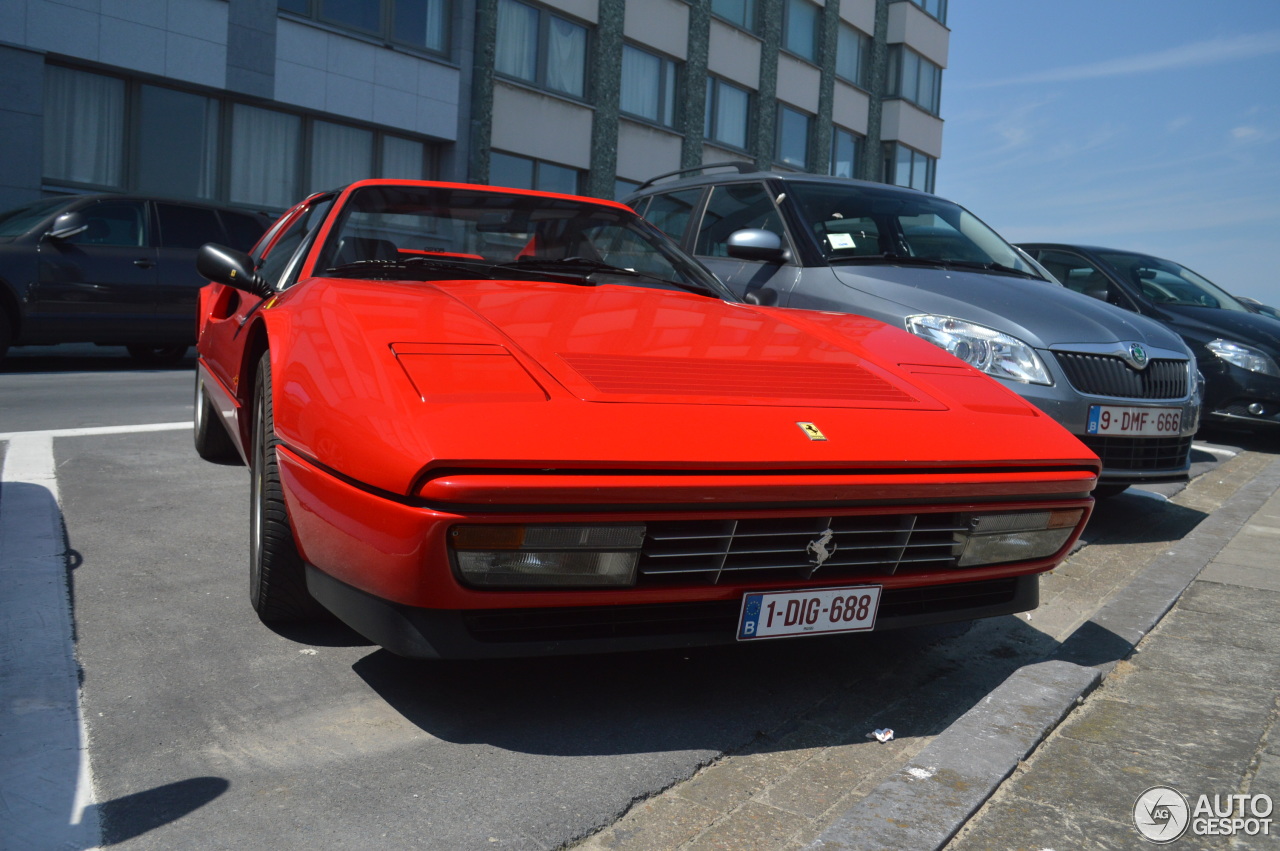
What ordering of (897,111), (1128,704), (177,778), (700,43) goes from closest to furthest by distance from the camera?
(177,778) → (1128,704) → (700,43) → (897,111)

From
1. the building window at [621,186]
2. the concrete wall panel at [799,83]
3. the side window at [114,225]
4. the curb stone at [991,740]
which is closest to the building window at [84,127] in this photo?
the side window at [114,225]

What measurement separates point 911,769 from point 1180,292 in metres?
7.87

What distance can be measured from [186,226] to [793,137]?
63.6ft

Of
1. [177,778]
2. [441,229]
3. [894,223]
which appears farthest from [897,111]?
[177,778]

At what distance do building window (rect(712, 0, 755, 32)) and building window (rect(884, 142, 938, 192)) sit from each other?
300 inches

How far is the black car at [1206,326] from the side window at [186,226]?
24.2ft

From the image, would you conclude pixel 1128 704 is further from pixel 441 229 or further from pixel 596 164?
pixel 596 164

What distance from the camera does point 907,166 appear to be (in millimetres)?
31969

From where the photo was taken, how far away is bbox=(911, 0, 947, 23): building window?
31944 millimetres

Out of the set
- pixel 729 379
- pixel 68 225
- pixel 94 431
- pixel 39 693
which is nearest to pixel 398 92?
pixel 68 225

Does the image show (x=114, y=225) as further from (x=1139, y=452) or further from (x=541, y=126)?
(x=541, y=126)

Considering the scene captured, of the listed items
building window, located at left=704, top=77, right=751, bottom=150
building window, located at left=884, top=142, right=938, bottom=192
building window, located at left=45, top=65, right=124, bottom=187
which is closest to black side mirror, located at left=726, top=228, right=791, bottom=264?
building window, located at left=45, top=65, right=124, bottom=187

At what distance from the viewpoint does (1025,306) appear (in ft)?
15.6

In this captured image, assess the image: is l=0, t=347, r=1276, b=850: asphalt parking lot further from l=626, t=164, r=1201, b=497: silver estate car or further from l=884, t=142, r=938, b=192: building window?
l=884, t=142, r=938, b=192: building window
